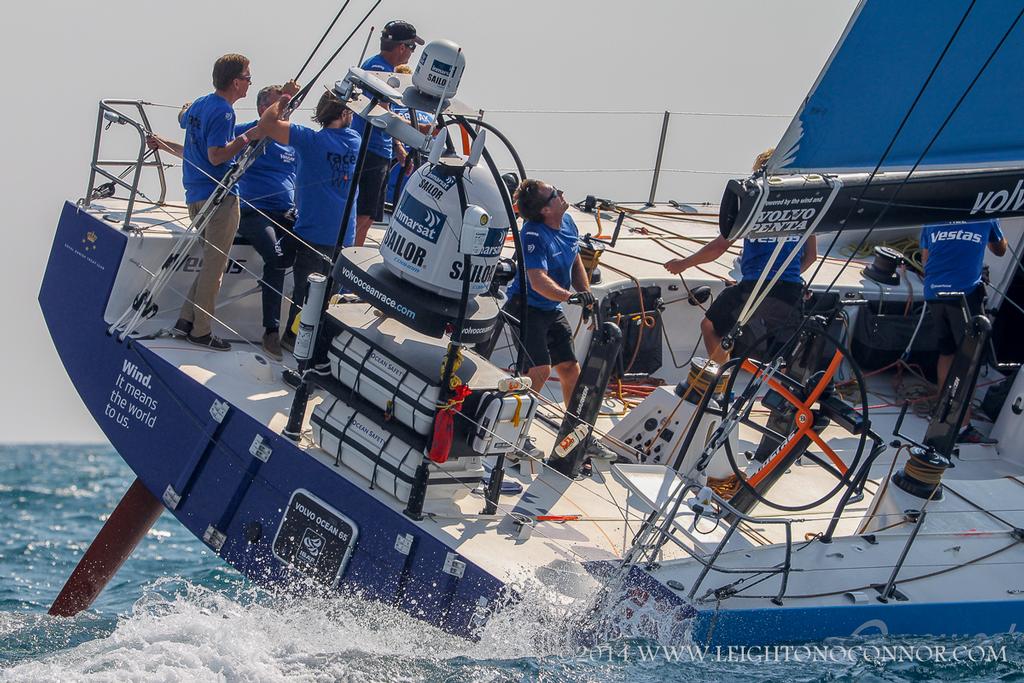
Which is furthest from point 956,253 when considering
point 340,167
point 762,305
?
point 340,167

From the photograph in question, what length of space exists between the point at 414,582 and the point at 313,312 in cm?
117

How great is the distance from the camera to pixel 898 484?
559 centimetres

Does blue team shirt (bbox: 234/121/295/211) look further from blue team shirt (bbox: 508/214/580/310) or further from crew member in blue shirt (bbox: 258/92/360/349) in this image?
blue team shirt (bbox: 508/214/580/310)

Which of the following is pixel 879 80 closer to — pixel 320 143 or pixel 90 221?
pixel 320 143

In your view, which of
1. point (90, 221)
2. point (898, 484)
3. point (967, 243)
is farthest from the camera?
point (967, 243)

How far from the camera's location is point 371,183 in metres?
6.84

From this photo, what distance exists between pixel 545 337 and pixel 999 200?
2.16 metres

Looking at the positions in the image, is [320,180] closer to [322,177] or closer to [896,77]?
[322,177]

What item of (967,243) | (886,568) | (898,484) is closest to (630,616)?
(886,568)

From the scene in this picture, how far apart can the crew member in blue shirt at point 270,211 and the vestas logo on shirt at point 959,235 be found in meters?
3.53

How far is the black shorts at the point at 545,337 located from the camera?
6.03 metres

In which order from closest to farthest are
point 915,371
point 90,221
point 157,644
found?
1. point 157,644
2. point 90,221
3. point 915,371

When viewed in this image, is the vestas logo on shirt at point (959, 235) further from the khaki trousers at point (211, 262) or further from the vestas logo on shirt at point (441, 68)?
the khaki trousers at point (211, 262)

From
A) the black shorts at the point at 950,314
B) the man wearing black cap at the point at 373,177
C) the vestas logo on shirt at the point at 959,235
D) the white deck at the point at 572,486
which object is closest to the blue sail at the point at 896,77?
the white deck at the point at 572,486
